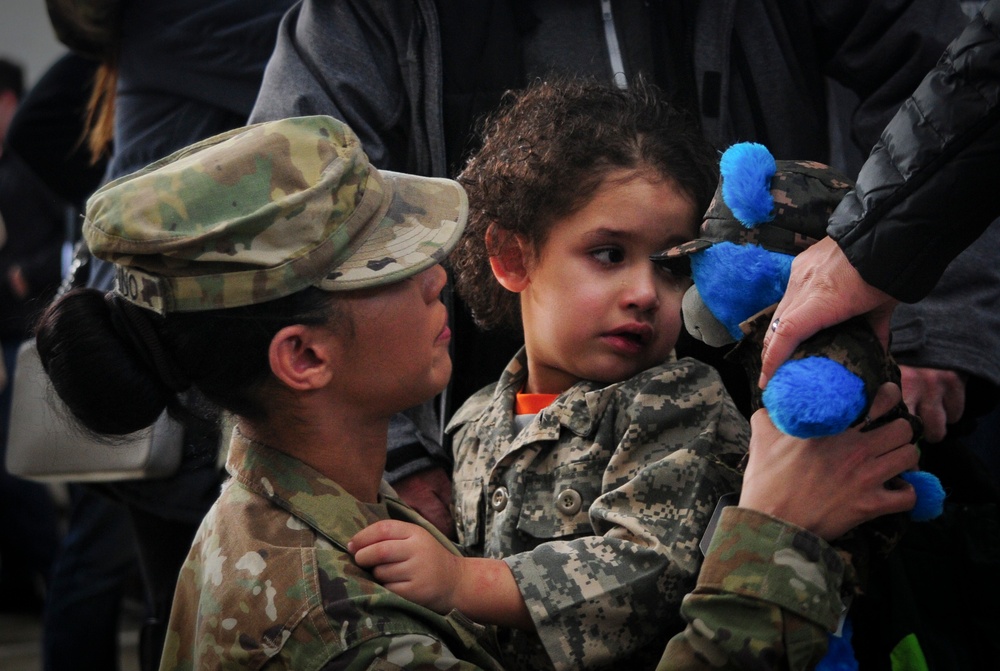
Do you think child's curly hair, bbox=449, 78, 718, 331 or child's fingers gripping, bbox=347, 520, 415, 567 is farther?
child's curly hair, bbox=449, 78, 718, 331

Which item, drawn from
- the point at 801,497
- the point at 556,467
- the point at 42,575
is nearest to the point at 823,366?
the point at 801,497

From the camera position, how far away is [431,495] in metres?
2.36

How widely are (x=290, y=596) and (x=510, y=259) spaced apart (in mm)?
856

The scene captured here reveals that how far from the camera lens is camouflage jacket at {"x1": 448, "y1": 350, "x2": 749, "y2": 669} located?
1785mm

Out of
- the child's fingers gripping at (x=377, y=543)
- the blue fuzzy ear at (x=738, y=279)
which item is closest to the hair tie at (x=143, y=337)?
the child's fingers gripping at (x=377, y=543)

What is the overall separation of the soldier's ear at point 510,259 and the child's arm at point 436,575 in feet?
1.97

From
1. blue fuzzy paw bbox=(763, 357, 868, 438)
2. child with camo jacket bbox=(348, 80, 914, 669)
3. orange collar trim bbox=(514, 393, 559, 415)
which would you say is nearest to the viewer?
blue fuzzy paw bbox=(763, 357, 868, 438)

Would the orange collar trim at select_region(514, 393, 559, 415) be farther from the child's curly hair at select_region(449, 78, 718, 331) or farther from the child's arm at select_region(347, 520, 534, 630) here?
the child's arm at select_region(347, 520, 534, 630)

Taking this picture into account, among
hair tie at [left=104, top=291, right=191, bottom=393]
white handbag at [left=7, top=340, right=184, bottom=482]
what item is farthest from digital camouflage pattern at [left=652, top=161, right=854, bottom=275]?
white handbag at [left=7, top=340, right=184, bottom=482]

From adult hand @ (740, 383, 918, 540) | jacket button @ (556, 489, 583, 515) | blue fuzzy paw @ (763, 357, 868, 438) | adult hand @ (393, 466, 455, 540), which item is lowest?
adult hand @ (393, 466, 455, 540)

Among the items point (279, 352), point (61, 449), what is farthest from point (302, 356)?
point (61, 449)

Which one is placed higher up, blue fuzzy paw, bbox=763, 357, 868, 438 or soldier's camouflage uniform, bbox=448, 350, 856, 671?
blue fuzzy paw, bbox=763, 357, 868, 438

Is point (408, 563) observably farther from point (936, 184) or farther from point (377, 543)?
point (936, 184)

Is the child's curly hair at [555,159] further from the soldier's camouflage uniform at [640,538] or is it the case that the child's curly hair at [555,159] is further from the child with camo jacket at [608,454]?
the soldier's camouflage uniform at [640,538]
